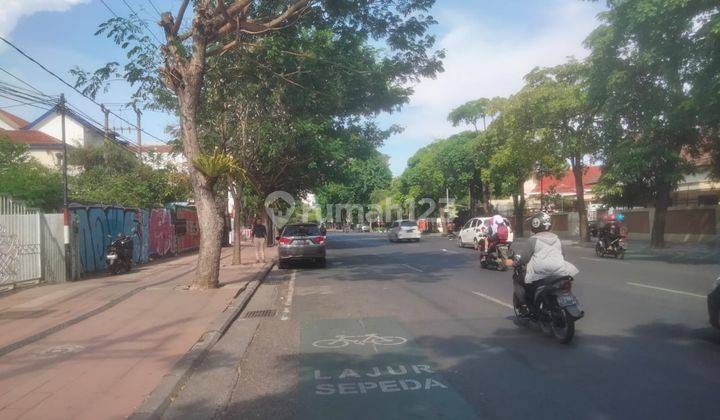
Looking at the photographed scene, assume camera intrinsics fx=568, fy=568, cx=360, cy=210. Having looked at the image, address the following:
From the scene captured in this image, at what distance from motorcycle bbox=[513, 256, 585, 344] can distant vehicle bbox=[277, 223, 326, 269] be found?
11816mm

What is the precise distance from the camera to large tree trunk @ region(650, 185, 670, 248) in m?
22.9

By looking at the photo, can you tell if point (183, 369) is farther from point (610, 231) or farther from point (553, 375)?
point (610, 231)

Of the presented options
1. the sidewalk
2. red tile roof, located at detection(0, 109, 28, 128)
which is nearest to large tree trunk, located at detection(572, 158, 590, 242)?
the sidewalk

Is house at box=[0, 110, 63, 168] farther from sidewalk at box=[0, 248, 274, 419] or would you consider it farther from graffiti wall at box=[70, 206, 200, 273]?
sidewalk at box=[0, 248, 274, 419]

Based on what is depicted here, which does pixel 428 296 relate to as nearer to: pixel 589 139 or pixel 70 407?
pixel 70 407

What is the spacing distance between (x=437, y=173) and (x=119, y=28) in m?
38.2

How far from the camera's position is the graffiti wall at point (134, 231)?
55.3 feet

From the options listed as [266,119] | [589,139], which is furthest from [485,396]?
[589,139]

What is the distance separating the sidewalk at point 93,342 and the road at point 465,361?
672 millimetres

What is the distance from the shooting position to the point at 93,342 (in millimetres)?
7797

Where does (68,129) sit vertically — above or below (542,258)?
above

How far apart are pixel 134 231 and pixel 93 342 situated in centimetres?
1411

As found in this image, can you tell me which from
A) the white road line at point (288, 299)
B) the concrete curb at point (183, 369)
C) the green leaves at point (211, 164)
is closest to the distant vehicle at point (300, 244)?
the white road line at point (288, 299)

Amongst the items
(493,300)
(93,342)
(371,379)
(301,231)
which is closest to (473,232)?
(301,231)
